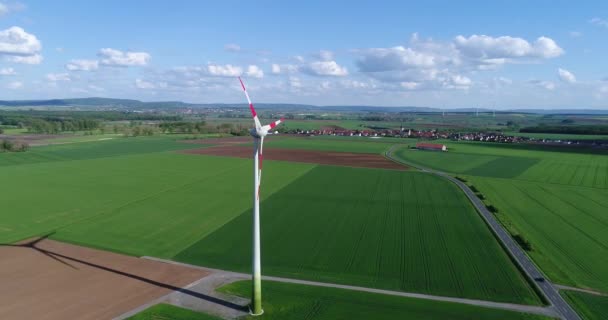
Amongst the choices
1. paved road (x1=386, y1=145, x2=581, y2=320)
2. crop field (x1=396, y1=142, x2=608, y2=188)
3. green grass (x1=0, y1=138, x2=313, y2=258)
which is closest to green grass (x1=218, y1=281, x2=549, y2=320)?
paved road (x1=386, y1=145, x2=581, y2=320)

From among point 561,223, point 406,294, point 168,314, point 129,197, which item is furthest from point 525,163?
point 168,314

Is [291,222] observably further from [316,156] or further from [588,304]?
[316,156]

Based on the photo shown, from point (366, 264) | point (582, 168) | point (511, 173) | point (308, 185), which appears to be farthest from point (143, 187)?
point (582, 168)

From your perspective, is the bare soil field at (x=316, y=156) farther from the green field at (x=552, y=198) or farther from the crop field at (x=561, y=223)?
the crop field at (x=561, y=223)

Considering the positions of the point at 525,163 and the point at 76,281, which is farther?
the point at 525,163

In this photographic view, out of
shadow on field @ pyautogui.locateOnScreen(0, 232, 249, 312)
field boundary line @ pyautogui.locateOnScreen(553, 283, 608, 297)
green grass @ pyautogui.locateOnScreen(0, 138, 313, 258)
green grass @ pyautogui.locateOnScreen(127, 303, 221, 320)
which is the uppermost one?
green grass @ pyautogui.locateOnScreen(0, 138, 313, 258)

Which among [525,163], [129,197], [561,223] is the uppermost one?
[525,163]

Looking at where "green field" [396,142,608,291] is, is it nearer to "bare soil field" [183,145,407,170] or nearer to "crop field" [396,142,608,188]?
"crop field" [396,142,608,188]
